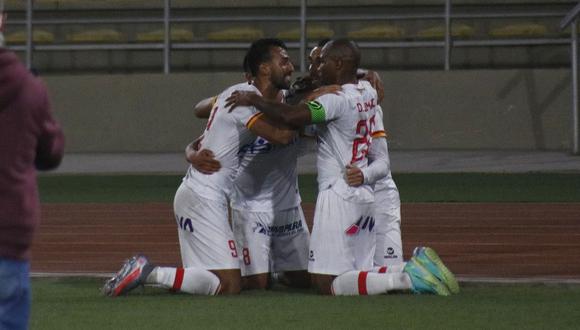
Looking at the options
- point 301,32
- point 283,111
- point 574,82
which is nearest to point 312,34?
point 301,32

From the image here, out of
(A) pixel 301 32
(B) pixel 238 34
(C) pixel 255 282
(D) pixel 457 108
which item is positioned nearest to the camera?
(C) pixel 255 282

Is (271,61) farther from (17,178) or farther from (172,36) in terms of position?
(172,36)

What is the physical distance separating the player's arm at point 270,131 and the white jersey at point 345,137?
204 mm

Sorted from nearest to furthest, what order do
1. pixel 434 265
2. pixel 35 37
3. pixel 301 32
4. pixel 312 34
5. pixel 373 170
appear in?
pixel 434 265
pixel 373 170
pixel 301 32
pixel 312 34
pixel 35 37

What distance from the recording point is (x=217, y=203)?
8.76m

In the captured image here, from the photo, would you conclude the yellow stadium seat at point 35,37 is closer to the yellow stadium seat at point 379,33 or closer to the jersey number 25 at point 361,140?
the yellow stadium seat at point 379,33

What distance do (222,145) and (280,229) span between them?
29.7 inches

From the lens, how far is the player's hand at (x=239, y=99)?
8.59 meters

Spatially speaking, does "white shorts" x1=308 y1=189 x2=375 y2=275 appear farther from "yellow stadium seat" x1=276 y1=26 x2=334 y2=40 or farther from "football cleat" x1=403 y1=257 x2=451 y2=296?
"yellow stadium seat" x1=276 y1=26 x2=334 y2=40

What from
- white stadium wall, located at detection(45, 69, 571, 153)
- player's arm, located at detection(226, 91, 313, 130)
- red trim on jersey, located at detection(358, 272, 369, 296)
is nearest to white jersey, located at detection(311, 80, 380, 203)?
player's arm, located at detection(226, 91, 313, 130)

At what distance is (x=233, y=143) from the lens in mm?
8867

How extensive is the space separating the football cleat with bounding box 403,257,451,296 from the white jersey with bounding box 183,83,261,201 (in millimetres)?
1368

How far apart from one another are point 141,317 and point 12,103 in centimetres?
348

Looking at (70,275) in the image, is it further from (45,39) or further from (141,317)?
(45,39)
